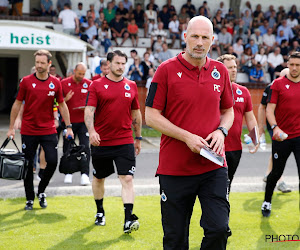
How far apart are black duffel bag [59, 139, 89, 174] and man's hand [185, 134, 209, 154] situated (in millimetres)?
3927

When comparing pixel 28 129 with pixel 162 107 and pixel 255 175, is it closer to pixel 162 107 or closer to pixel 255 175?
pixel 162 107

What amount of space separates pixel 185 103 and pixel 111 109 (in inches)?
101

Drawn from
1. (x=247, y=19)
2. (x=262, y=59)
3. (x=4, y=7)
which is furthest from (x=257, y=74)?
(x=4, y=7)

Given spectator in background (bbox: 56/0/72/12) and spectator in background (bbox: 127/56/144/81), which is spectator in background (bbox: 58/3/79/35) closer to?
spectator in background (bbox: 56/0/72/12)

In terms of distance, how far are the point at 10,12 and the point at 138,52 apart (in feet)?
17.5

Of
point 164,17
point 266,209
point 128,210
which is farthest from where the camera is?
point 164,17

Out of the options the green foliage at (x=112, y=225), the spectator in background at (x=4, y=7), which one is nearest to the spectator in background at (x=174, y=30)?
the spectator in background at (x=4, y=7)

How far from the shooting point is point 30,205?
7539mm

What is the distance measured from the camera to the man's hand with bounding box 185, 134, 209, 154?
4012 mm

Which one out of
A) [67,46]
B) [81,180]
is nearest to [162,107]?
[81,180]

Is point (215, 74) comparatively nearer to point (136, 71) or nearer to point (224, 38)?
point (136, 71)

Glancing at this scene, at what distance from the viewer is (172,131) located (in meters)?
4.14

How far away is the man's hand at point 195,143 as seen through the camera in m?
4.01

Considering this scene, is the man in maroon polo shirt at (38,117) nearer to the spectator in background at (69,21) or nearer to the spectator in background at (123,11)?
the spectator in background at (69,21)
